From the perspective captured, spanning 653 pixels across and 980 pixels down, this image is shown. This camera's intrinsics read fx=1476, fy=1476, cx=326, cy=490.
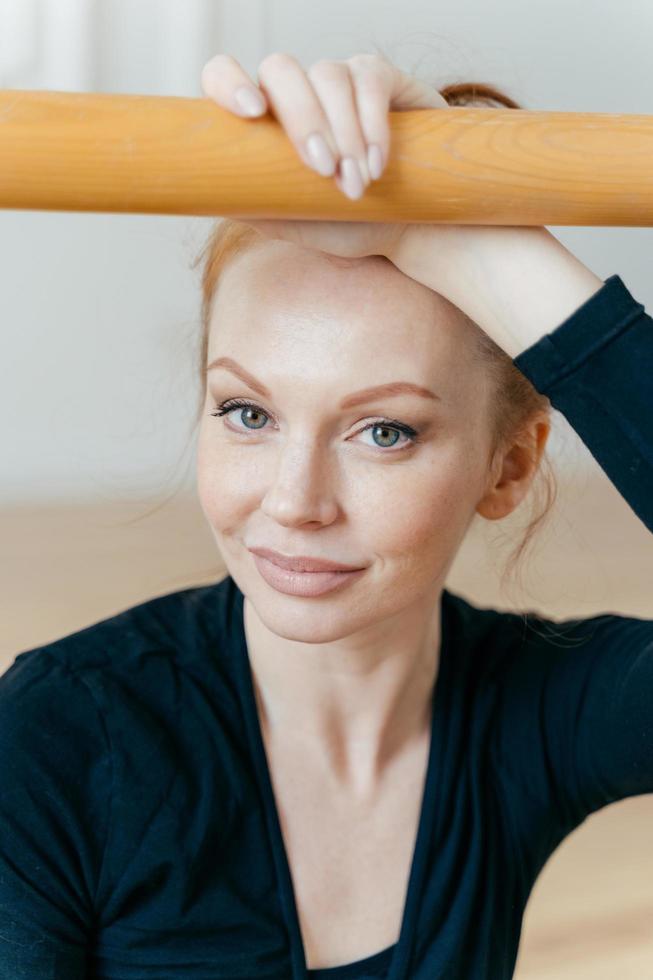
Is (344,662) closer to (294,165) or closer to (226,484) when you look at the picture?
(226,484)

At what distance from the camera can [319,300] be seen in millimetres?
911

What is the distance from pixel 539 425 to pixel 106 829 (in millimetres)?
444

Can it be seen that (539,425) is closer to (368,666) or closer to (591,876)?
(368,666)

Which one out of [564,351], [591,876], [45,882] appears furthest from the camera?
[591,876]

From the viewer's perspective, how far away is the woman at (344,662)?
0.85 meters

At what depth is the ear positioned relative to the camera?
43.0 inches

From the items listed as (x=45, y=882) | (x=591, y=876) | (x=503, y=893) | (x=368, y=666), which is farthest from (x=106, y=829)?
(x=591, y=876)

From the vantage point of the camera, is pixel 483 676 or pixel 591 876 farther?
pixel 591 876

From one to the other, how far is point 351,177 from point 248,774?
1.68 feet

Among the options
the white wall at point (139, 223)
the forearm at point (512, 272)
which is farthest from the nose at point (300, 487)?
the white wall at point (139, 223)

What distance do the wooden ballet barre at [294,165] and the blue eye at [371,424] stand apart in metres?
0.17

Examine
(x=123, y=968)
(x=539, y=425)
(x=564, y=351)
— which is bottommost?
(x=123, y=968)

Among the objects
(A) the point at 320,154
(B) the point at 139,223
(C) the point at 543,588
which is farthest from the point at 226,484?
(B) the point at 139,223

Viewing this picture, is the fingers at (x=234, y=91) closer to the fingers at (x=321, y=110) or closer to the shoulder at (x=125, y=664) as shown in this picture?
the fingers at (x=321, y=110)
